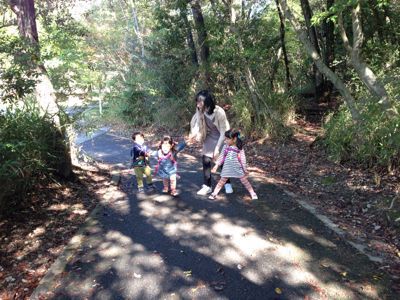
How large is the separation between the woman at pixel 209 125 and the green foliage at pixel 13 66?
277cm

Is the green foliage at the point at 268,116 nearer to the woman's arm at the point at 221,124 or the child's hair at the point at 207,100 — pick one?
the woman's arm at the point at 221,124

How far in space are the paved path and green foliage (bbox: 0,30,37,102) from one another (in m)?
2.48

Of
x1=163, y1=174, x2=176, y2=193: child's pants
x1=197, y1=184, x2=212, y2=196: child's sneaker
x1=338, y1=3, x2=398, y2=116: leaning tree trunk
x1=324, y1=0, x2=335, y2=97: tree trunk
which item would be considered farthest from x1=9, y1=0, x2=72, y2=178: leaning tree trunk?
x1=324, y1=0, x2=335, y2=97: tree trunk

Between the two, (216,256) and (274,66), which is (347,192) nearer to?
(216,256)

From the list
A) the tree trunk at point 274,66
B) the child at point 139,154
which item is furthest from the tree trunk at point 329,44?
the child at point 139,154

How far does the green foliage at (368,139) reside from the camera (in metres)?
6.16

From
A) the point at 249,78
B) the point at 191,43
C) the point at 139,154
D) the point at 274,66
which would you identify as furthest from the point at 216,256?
the point at 191,43

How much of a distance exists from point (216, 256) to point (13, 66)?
4.44 m

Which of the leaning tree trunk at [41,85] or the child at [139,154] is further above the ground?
the leaning tree trunk at [41,85]

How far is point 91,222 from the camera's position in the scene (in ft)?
20.0

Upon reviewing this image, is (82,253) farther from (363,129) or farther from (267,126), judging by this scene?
(267,126)

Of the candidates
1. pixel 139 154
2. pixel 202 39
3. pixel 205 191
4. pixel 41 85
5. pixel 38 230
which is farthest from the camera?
pixel 202 39

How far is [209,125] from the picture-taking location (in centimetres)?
643

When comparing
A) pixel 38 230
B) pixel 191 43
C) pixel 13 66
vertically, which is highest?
pixel 191 43
